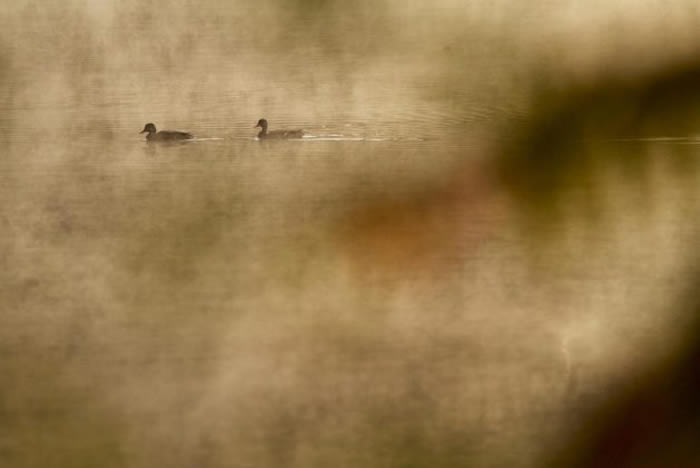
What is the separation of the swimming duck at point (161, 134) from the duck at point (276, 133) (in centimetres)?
11

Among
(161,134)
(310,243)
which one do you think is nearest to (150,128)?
(161,134)

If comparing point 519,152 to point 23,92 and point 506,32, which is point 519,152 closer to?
point 506,32

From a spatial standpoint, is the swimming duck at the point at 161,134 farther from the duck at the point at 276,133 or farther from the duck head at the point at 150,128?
the duck at the point at 276,133

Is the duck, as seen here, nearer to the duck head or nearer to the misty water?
the misty water

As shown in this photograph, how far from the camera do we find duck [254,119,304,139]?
747mm

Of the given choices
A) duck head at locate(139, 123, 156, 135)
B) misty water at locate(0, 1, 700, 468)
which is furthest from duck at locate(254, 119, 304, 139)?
duck head at locate(139, 123, 156, 135)

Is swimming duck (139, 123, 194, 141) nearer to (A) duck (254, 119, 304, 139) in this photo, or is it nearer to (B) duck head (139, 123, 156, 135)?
(B) duck head (139, 123, 156, 135)

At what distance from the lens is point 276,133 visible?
0.75 m

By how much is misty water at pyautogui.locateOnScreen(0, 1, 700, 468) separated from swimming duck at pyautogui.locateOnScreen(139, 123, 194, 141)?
0.03 feet

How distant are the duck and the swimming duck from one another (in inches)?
4.2

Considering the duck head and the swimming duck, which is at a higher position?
the duck head

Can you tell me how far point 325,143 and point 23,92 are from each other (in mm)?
430

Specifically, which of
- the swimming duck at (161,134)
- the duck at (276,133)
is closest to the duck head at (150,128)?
the swimming duck at (161,134)

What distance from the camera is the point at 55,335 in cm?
73
